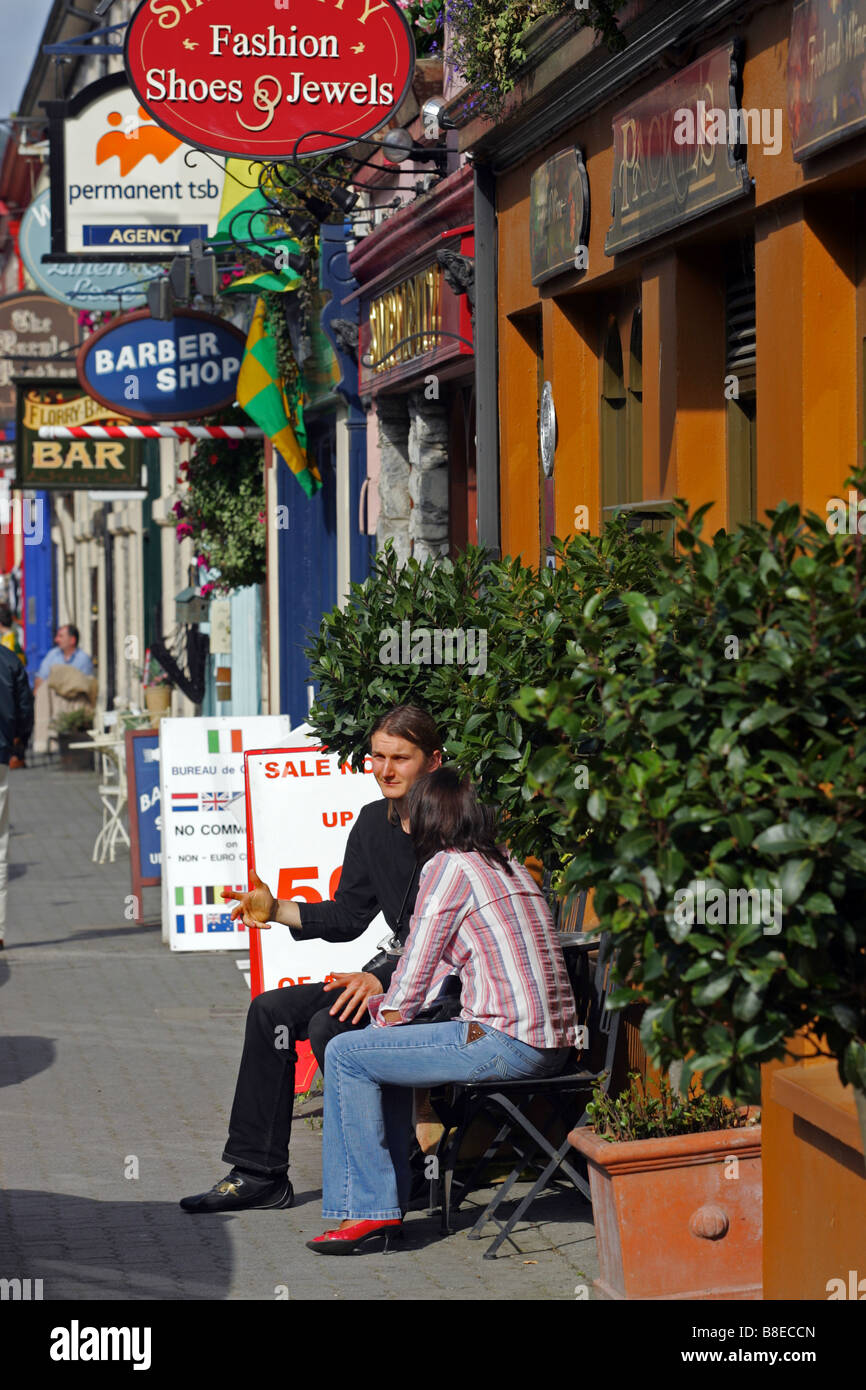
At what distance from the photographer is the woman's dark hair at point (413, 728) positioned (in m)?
6.65

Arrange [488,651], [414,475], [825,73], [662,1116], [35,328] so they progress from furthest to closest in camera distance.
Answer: [35,328], [414,475], [488,651], [825,73], [662,1116]

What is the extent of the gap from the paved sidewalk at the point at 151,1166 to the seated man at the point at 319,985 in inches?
5.4

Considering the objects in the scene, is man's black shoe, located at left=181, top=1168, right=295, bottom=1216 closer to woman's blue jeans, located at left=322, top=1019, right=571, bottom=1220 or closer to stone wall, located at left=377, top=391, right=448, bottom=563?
woman's blue jeans, located at left=322, top=1019, right=571, bottom=1220

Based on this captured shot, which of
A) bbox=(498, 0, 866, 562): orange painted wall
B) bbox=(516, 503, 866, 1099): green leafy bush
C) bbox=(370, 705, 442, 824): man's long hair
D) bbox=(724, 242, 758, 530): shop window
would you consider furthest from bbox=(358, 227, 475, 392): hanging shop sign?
bbox=(516, 503, 866, 1099): green leafy bush

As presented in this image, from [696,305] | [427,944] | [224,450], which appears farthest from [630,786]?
[224,450]

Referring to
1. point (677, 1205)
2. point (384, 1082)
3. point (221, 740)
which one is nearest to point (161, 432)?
point (221, 740)

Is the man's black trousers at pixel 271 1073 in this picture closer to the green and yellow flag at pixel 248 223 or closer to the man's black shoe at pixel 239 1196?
the man's black shoe at pixel 239 1196

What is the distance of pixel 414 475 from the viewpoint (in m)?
12.2

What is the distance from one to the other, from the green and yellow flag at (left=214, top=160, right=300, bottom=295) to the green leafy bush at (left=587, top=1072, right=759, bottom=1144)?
925 cm

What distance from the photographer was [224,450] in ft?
56.6

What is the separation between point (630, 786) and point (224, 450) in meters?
14.2

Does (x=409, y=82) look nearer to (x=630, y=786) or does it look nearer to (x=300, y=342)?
(x=300, y=342)

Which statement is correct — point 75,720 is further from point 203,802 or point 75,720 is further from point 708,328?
point 708,328

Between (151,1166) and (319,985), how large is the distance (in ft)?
3.04
